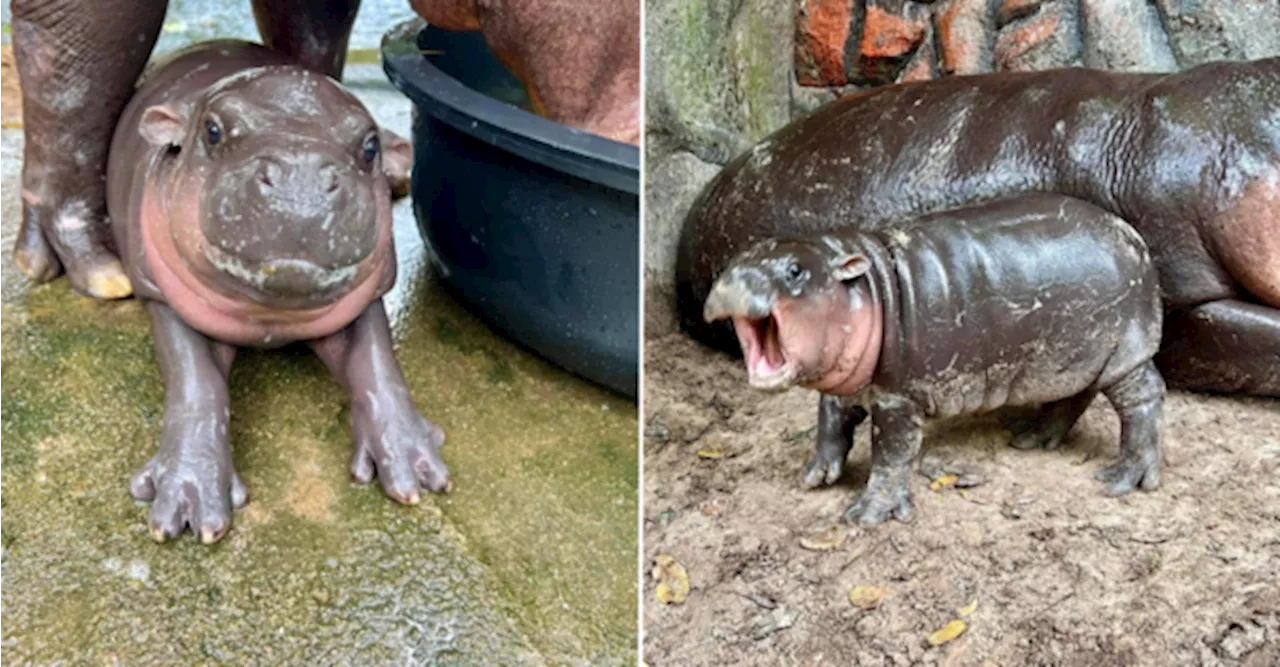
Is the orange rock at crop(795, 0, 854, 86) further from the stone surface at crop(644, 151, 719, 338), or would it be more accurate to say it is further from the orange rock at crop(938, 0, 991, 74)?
the stone surface at crop(644, 151, 719, 338)

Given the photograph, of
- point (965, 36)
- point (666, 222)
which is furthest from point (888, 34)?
point (666, 222)

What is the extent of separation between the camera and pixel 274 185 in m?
1.60

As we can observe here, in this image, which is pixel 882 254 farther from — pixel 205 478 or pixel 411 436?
pixel 205 478

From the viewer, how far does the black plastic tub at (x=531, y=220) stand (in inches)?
79.1

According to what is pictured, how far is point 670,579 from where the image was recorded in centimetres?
184

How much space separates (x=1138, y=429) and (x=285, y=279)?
4.66 feet

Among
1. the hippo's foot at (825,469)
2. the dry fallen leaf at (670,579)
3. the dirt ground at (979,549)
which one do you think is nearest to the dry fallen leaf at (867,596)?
the dirt ground at (979,549)

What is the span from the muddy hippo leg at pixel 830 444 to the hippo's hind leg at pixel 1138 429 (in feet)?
1.44

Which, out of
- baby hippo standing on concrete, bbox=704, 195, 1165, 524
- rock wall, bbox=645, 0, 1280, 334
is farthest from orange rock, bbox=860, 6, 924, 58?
baby hippo standing on concrete, bbox=704, 195, 1165, 524

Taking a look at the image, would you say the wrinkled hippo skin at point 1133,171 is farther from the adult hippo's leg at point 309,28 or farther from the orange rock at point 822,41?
the adult hippo's leg at point 309,28

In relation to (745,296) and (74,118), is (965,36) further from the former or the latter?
(74,118)

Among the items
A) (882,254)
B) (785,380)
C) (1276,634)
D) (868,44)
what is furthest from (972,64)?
(1276,634)

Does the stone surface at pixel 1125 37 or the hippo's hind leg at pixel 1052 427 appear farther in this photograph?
the stone surface at pixel 1125 37

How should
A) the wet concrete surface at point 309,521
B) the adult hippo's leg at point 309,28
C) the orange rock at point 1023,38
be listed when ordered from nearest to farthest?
the wet concrete surface at point 309,521 → the adult hippo's leg at point 309,28 → the orange rock at point 1023,38
